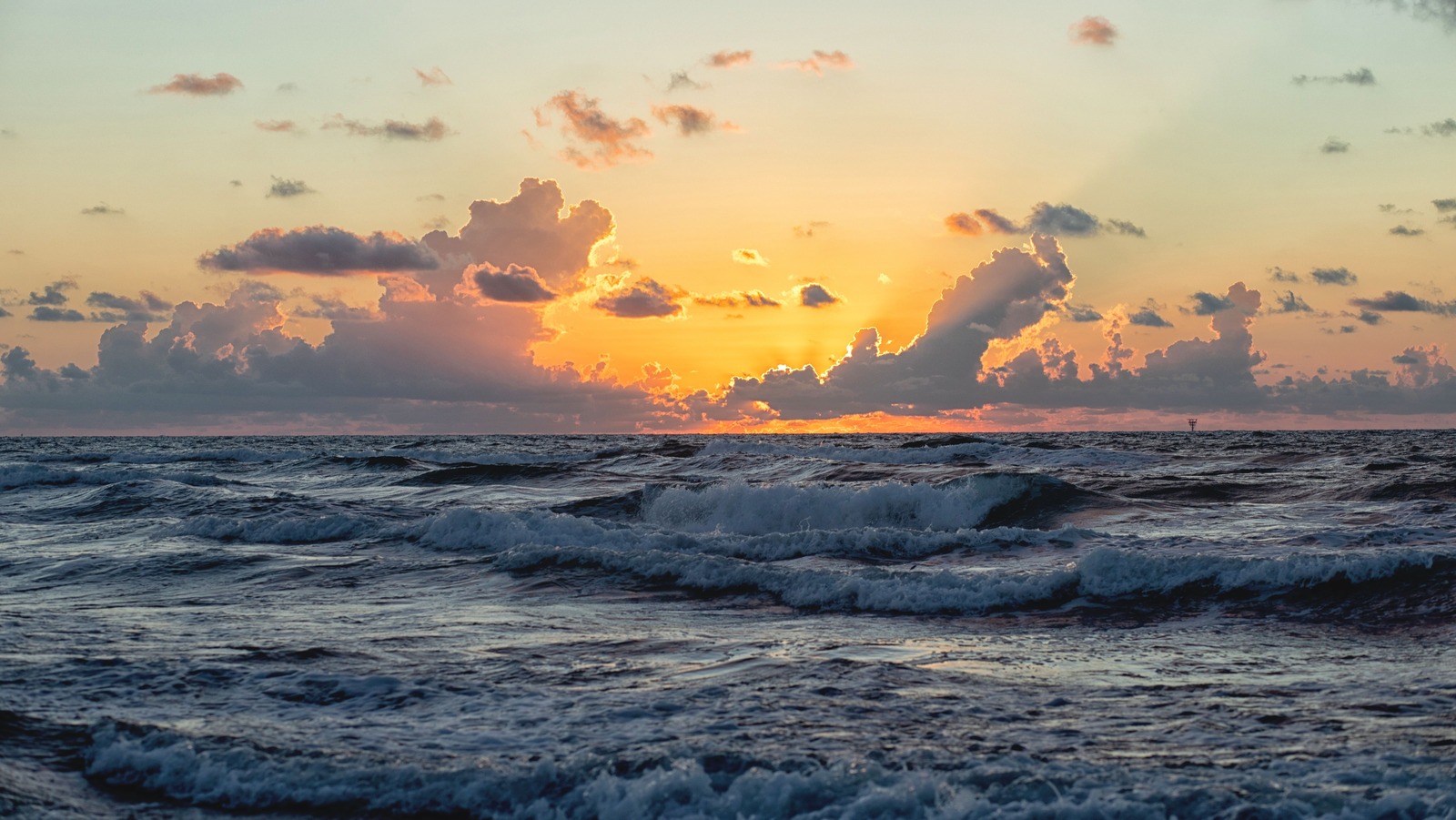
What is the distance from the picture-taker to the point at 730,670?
988 cm

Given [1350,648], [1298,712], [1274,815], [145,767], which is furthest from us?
[1350,648]

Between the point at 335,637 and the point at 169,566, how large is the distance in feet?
25.4

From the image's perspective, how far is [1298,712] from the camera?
8164 mm

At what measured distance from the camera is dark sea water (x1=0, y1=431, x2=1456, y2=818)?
269 inches

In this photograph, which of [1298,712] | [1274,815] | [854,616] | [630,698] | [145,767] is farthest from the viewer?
[854,616]

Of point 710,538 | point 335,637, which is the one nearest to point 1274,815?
point 335,637

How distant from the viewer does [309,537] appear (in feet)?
72.5

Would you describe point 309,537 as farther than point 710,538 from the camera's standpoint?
Yes

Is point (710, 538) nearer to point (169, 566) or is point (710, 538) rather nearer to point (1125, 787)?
point (169, 566)

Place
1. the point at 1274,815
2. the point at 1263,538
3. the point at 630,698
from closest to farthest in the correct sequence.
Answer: the point at 1274,815 → the point at 630,698 → the point at 1263,538

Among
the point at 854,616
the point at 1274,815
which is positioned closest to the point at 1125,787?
the point at 1274,815

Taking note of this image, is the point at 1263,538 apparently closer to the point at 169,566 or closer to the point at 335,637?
the point at 335,637

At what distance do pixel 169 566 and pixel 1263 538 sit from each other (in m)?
19.4

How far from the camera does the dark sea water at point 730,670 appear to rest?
682 cm
